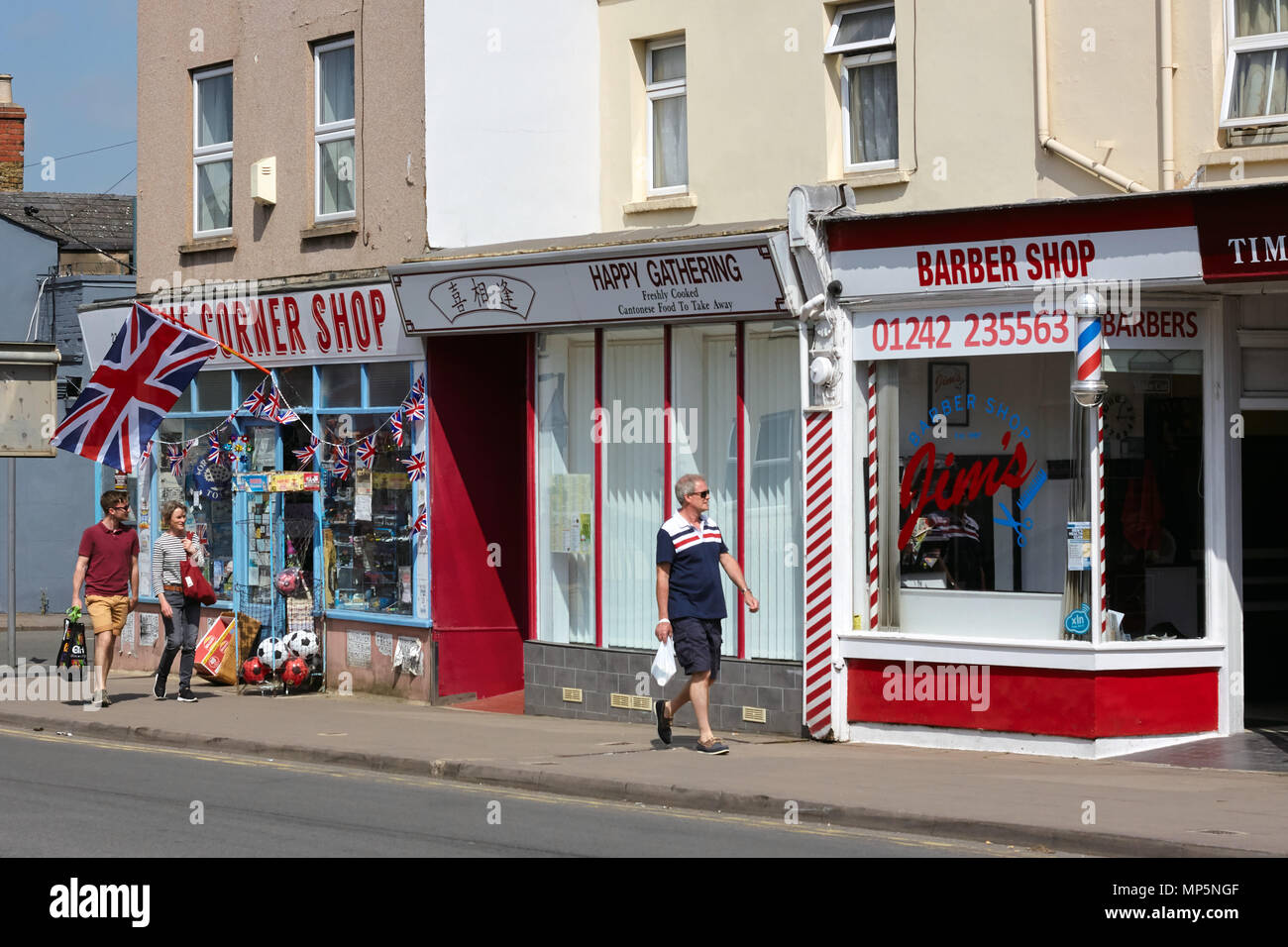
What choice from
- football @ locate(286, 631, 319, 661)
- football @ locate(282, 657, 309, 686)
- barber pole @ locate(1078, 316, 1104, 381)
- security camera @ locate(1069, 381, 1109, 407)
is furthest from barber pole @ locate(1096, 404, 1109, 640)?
football @ locate(286, 631, 319, 661)

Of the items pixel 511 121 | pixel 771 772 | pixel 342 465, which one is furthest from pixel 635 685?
pixel 511 121

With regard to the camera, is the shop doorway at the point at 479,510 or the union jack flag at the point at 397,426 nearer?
the shop doorway at the point at 479,510

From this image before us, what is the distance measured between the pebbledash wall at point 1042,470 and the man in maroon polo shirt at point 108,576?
6.81 m

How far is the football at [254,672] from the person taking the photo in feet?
58.2

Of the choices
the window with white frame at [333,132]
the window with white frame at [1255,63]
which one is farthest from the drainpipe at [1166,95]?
the window with white frame at [333,132]

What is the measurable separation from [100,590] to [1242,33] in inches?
440

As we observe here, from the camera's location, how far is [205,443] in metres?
19.7

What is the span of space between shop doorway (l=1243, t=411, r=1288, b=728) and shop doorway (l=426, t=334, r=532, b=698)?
6.71 metres

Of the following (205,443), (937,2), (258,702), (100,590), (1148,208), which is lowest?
(258,702)

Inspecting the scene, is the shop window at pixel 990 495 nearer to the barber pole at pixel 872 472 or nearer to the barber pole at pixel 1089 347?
the barber pole at pixel 872 472

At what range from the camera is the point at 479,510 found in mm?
17297
